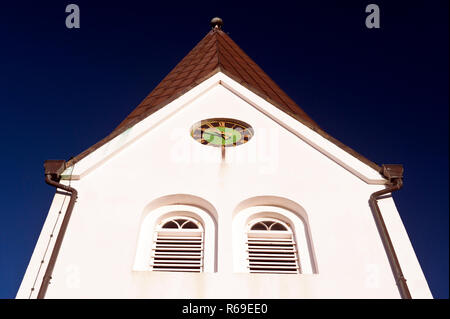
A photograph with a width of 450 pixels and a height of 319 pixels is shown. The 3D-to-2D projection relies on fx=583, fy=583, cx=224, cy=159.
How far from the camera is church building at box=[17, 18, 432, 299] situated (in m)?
8.10

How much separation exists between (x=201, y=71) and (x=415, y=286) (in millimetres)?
9427

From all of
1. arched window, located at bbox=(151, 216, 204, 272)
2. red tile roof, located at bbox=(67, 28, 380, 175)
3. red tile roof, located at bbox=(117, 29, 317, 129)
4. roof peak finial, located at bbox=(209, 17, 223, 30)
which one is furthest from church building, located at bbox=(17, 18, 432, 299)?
roof peak finial, located at bbox=(209, 17, 223, 30)

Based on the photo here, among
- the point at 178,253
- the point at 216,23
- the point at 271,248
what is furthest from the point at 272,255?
the point at 216,23

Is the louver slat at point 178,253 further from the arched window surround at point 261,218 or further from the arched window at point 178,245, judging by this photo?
the arched window surround at point 261,218

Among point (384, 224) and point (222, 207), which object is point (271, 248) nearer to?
point (222, 207)

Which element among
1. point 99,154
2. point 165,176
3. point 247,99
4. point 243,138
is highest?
point 247,99

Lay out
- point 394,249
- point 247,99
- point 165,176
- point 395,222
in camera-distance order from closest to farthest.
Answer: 1. point 394,249
2. point 395,222
3. point 165,176
4. point 247,99

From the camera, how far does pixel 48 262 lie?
8.27m

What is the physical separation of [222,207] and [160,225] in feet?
3.56

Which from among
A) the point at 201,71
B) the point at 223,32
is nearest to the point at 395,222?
the point at 201,71

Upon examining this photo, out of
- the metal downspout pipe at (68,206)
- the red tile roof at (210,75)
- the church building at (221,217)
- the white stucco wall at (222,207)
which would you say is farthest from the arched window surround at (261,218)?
the metal downspout pipe at (68,206)

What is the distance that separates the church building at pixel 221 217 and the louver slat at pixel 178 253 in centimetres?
2

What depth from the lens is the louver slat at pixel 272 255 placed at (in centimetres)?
892
